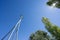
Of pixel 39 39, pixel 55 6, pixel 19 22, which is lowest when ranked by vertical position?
pixel 55 6

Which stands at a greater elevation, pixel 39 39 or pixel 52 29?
pixel 39 39

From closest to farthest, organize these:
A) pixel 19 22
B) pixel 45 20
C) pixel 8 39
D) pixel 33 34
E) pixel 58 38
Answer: pixel 58 38 < pixel 45 20 < pixel 8 39 < pixel 19 22 < pixel 33 34

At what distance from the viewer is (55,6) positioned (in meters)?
10.6

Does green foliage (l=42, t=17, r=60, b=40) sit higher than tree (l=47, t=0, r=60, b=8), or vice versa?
tree (l=47, t=0, r=60, b=8)

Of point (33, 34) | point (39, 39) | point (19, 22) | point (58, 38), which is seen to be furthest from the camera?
point (33, 34)

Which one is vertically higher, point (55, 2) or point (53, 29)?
point (55, 2)

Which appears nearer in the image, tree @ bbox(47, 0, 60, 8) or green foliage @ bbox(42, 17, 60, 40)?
green foliage @ bbox(42, 17, 60, 40)

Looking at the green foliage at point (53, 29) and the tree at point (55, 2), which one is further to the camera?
the tree at point (55, 2)

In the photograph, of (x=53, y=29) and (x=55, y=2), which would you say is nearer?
(x=53, y=29)

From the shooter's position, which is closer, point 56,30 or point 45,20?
point 56,30

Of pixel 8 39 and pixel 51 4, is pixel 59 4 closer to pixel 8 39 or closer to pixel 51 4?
pixel 51 4

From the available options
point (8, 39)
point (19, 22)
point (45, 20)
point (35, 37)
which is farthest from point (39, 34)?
point (45, 20)

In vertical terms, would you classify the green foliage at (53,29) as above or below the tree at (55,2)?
below

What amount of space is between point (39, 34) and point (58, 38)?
14653mm
